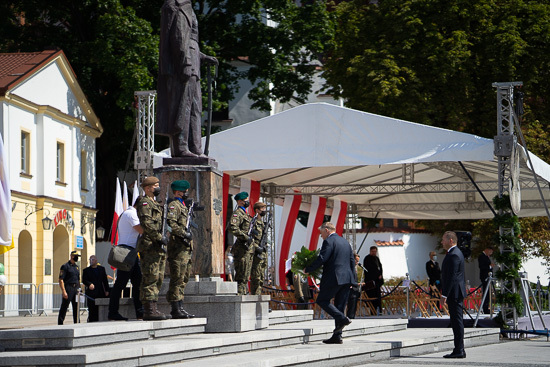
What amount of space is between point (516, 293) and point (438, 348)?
170 inches

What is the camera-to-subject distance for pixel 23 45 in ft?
129

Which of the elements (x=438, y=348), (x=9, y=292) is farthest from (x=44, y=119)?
(x=438, y=348)

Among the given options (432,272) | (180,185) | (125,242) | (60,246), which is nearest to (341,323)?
(180,185)

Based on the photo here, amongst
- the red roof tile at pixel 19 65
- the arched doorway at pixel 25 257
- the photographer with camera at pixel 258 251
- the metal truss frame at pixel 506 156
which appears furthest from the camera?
the arched doorway at pixel 25 257

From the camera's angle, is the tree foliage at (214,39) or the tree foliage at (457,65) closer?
the tree foliage at (457,65)

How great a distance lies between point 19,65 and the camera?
35.2 metres

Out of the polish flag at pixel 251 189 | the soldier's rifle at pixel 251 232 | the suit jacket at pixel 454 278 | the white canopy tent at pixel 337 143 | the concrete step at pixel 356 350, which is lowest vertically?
the concrete step at pixel 356 350

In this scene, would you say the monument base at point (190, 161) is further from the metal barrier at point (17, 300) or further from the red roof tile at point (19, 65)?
the red roof tile at point (19, 65)

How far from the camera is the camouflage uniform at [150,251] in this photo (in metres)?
11.7

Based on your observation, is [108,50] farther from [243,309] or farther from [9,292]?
[243,309]

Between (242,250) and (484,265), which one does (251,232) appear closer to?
(242,250)

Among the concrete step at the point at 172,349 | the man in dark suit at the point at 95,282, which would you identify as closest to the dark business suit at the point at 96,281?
the man in dark suit at the point at 95,282

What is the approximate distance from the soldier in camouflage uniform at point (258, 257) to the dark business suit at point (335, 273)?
5.48 ft

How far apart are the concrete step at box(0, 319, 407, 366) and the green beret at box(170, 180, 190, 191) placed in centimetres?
185
